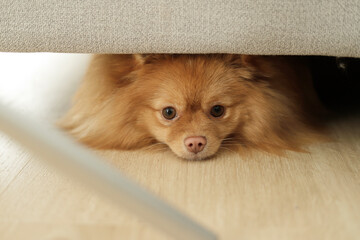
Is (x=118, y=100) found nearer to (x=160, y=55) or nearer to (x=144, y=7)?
(x=160, y=55)

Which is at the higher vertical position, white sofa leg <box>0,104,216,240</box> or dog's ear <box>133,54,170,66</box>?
dog's ear <box>133,54,170,66</box>

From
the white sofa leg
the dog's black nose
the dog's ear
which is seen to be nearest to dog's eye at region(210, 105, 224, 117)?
the dog's black nose

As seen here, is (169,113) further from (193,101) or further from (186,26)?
(186,26)

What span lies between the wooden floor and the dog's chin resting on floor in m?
0.07

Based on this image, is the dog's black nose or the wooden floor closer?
the wooden floor

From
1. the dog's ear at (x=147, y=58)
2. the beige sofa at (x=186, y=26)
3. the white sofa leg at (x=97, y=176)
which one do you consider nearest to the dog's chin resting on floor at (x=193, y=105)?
the dog's ear at (x=147, y=58)

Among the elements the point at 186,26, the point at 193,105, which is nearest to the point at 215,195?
the point at 193,105

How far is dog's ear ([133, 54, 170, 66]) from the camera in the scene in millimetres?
1924

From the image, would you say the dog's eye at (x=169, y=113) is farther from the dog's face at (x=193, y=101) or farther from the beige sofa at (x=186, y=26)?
the beige sofa at (x=186, y=26)

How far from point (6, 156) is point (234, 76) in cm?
96

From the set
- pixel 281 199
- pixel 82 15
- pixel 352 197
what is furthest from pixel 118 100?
pixel 352 197

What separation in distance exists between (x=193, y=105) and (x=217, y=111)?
0.35ft

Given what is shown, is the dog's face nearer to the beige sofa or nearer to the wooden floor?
the wooden floor

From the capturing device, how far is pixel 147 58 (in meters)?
1.93
